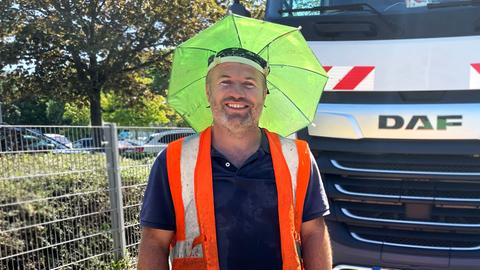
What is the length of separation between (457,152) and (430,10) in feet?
2.84

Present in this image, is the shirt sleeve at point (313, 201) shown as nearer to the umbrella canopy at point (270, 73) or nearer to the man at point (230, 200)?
the man at point (230, 200)

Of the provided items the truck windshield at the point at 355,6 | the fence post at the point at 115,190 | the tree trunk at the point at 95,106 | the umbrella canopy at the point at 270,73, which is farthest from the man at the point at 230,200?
the tree trunk at the point at 95,106

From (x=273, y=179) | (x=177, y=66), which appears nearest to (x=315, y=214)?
(x=273, y=179)

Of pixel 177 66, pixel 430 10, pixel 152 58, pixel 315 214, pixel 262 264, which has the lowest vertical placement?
pixel 262 264

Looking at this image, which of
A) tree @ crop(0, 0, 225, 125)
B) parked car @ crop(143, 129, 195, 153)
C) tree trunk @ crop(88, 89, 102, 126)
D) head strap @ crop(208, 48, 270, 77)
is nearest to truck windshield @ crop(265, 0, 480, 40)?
head strap @ crop(208, 48, 270, 77)

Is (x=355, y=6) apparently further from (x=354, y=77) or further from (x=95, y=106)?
(x=95, y=106)

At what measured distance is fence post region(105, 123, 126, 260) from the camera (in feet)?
17.3

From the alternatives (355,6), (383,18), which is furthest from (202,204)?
(355,6)

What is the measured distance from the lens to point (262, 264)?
2055 millimetres

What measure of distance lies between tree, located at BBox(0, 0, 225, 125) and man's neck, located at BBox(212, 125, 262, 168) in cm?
1353

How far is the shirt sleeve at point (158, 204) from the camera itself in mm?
2020

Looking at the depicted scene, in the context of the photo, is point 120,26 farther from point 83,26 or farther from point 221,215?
point 221,215

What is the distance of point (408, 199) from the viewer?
117 inches

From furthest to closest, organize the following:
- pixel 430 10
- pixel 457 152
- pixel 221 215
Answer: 1. pixel 430 10
2. pixel 457 152
3. pixel 221 215
